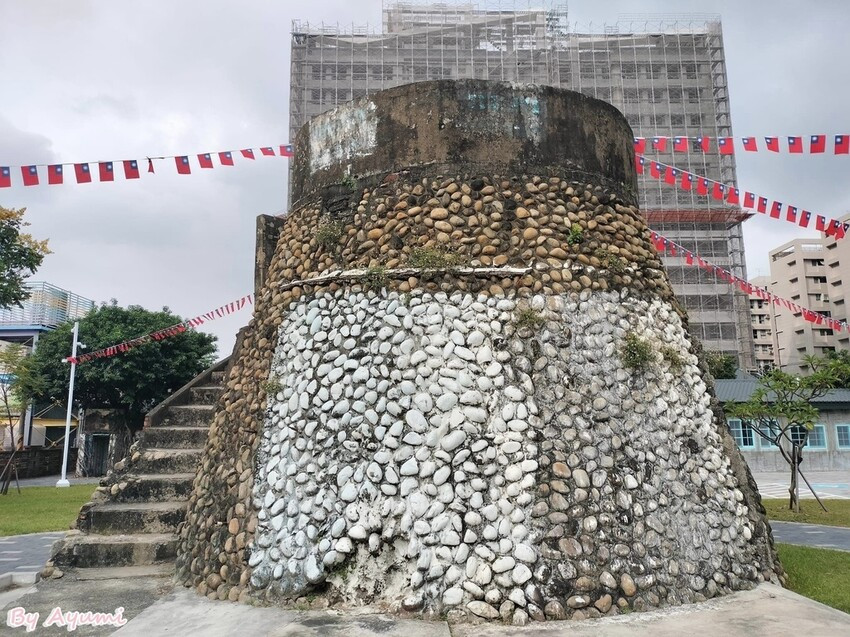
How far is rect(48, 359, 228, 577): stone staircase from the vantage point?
630 cm

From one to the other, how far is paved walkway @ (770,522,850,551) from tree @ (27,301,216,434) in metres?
25.1

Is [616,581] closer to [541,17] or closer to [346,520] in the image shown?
[346,520]

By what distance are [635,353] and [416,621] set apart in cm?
295

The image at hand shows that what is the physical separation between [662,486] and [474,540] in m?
1.77

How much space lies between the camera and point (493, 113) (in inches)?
238

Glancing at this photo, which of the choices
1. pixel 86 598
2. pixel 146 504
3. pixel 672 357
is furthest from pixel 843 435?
pixel 86 598

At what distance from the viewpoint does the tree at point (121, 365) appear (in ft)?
90.8

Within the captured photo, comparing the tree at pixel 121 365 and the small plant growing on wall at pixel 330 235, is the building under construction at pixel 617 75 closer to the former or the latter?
the tree at pixel 121 365

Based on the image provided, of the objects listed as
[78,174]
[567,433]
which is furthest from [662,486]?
[78,174]

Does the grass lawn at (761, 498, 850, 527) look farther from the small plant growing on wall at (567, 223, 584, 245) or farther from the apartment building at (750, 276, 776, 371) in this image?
the apartment building at (750, 276, 776, 371)

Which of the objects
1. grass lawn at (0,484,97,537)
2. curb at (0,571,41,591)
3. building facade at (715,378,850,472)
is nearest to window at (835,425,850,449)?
building facade at (715,378,850,472)

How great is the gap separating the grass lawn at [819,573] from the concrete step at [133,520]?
6.12 m

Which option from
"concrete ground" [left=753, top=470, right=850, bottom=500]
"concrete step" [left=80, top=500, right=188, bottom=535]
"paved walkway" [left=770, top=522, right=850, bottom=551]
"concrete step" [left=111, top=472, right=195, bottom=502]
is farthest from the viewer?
"concrete ground" [left=753, top=470, right=850, bottom=500]

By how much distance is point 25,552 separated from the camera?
922 cm
